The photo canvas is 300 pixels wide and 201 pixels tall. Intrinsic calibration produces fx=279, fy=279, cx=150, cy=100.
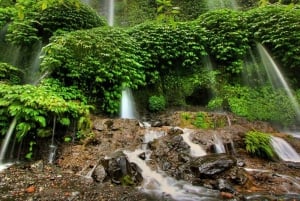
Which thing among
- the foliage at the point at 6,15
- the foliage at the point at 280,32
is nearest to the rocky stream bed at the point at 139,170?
the foliage at the point at 280,32

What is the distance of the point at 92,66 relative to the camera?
30.5 feet

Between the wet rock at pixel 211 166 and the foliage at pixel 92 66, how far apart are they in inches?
172

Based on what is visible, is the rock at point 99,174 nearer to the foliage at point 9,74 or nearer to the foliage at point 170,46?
the foliage at point 9,74

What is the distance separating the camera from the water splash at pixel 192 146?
23.1 ft

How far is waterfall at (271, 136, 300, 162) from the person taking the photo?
7.30m

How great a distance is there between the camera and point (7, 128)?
6.79 meters

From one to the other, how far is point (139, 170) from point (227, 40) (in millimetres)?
A: 8448

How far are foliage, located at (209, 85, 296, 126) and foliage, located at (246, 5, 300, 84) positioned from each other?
54.4 inches

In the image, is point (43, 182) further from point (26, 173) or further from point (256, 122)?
point (256, 122)

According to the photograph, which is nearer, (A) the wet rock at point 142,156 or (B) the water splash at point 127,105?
(A) the wet rock at point 142,156

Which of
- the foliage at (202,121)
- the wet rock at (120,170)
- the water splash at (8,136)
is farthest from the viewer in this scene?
the foliage at (202,121)

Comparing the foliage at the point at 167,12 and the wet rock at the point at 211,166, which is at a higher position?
the foliage at the point at 167,12

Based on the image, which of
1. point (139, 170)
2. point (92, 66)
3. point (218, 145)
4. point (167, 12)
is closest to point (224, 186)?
point (139, 170)

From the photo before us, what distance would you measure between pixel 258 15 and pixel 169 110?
6001mm
